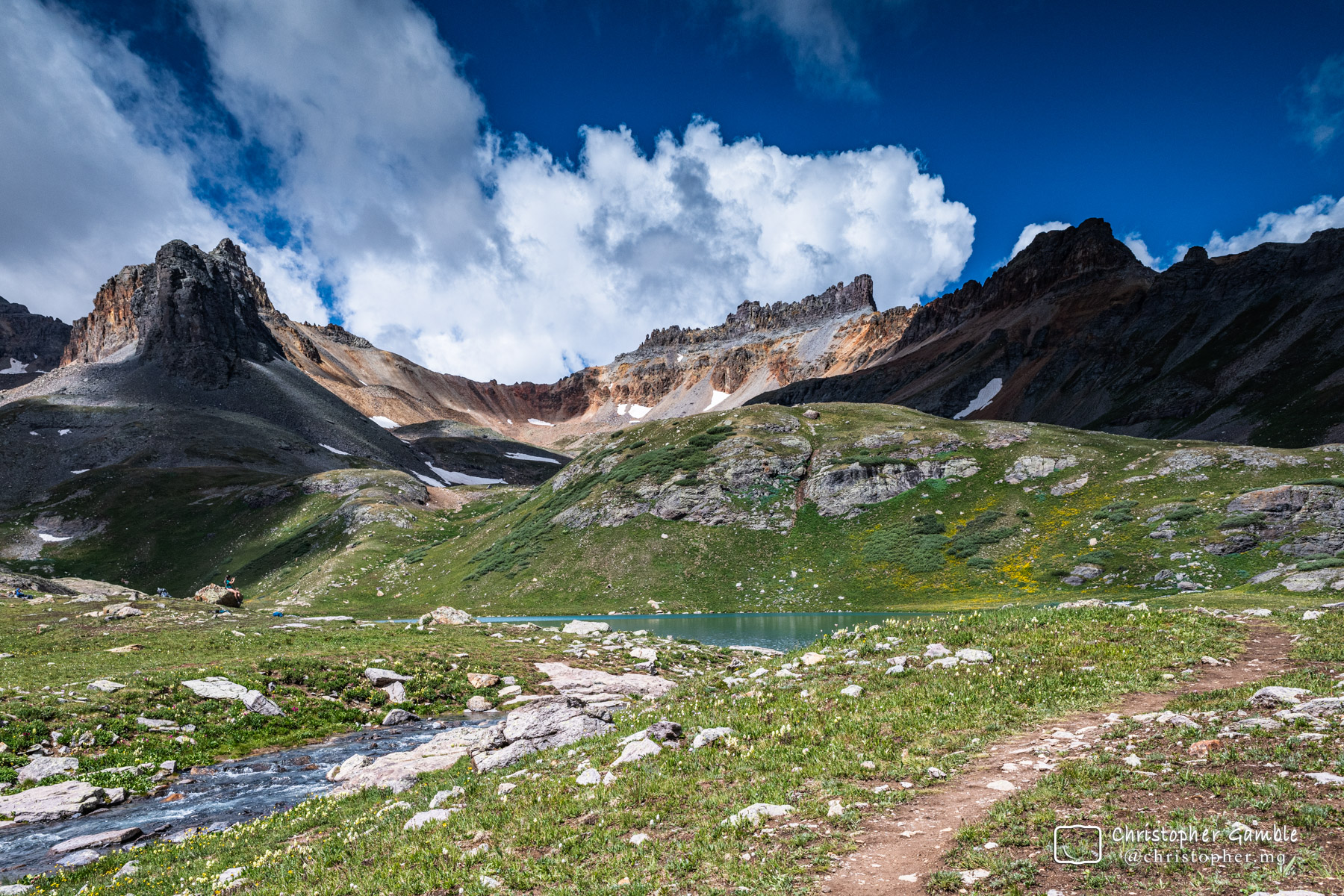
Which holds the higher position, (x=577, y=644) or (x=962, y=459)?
(x=962, y=459)

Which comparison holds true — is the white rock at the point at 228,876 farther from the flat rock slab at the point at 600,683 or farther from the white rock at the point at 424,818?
the flat rock slab at the point at 600,683

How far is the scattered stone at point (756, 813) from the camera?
9.49 metres

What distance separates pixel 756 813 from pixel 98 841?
15.4 metres

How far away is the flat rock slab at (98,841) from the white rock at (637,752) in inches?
452

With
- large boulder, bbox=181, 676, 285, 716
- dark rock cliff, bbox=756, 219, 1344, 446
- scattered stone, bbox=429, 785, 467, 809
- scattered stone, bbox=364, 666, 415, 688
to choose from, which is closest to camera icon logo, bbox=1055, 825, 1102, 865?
scattered stone, bbox=429, 785, 467, 809

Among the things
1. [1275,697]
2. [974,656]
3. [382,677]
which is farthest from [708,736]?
[382,677]

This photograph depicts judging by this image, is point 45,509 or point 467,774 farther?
A: point 45,509

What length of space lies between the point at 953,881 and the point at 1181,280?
826 feet

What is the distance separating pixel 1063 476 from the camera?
79.4 m

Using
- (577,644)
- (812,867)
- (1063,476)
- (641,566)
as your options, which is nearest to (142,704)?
(577,644)

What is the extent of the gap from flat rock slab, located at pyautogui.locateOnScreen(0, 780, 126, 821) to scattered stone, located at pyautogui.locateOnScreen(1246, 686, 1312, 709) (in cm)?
2748

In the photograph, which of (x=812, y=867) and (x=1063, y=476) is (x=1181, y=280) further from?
(x=812, y=867)

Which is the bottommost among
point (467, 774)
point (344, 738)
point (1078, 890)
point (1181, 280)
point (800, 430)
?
point (344, 738)

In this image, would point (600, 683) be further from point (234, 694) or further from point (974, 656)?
point (974, 656)
